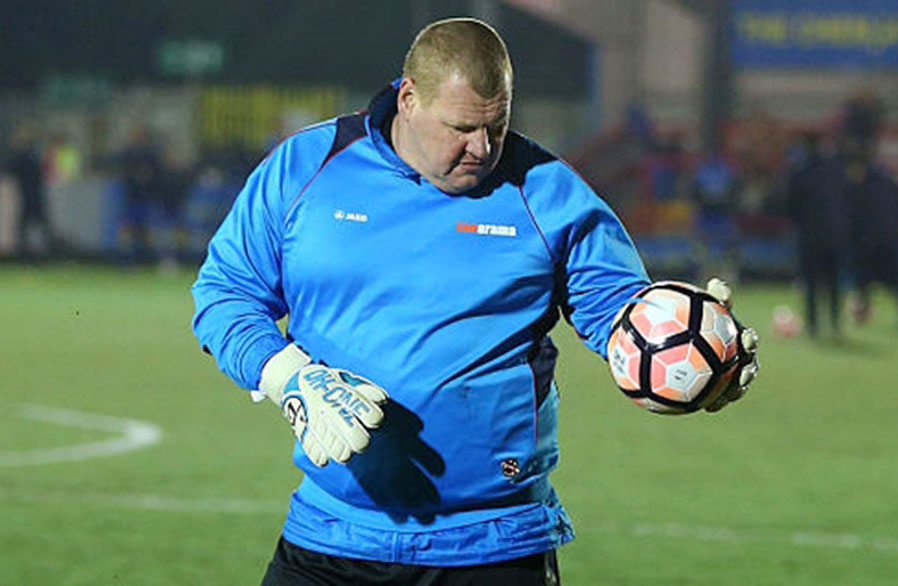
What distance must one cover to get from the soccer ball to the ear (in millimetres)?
708

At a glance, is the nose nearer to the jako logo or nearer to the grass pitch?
the jako logo

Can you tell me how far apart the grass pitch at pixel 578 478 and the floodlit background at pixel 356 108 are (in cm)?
3

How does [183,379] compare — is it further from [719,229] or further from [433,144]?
[719,229]

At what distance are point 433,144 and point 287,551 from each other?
3.49ft

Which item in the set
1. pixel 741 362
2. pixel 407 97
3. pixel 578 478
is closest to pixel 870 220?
pixel 578 478

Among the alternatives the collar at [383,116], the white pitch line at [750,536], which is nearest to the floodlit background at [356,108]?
the white pitch line at [750,536]

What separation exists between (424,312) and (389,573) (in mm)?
629

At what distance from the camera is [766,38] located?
3288cm

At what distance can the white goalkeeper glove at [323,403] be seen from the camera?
4.31 metres

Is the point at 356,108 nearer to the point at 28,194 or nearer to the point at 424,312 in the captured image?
the point at 28,194

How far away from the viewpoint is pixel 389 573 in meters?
4.65

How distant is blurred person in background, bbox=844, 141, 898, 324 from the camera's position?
23.3 meters

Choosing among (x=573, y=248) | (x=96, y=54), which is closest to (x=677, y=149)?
(x=96, y=54)

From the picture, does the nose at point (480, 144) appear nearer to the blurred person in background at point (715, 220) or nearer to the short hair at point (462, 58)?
the short hair at point (462, 58)
